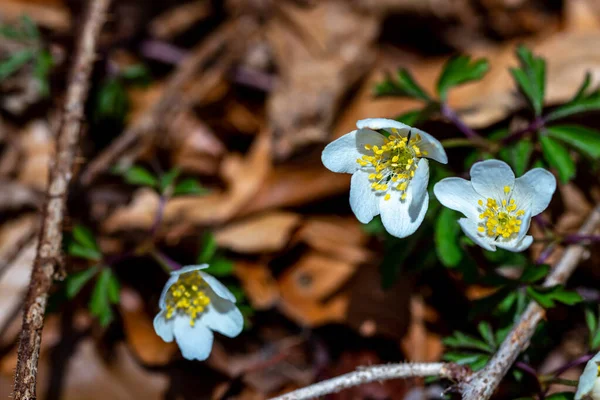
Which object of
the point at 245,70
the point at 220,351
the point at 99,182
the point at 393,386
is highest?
the point at 245,70

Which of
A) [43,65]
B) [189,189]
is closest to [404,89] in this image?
[189,189]

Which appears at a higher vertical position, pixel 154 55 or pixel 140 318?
pixel 154 55

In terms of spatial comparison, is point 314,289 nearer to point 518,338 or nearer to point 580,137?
point 518,338

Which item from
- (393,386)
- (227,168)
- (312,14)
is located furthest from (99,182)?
(393,386)

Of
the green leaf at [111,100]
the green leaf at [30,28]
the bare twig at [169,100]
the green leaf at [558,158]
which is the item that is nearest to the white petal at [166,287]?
the bare twig at [169,100]

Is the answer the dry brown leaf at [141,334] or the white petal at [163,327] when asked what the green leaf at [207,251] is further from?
the dry brown leaf at [141,334]

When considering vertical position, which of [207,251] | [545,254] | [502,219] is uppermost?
[502,219]

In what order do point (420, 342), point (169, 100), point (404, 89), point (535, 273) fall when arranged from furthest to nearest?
point (169, 100)
point (420, 342)
point (404, 89)
point (535, 273)

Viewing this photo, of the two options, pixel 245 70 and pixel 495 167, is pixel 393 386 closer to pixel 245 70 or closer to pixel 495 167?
pixel 495 167
